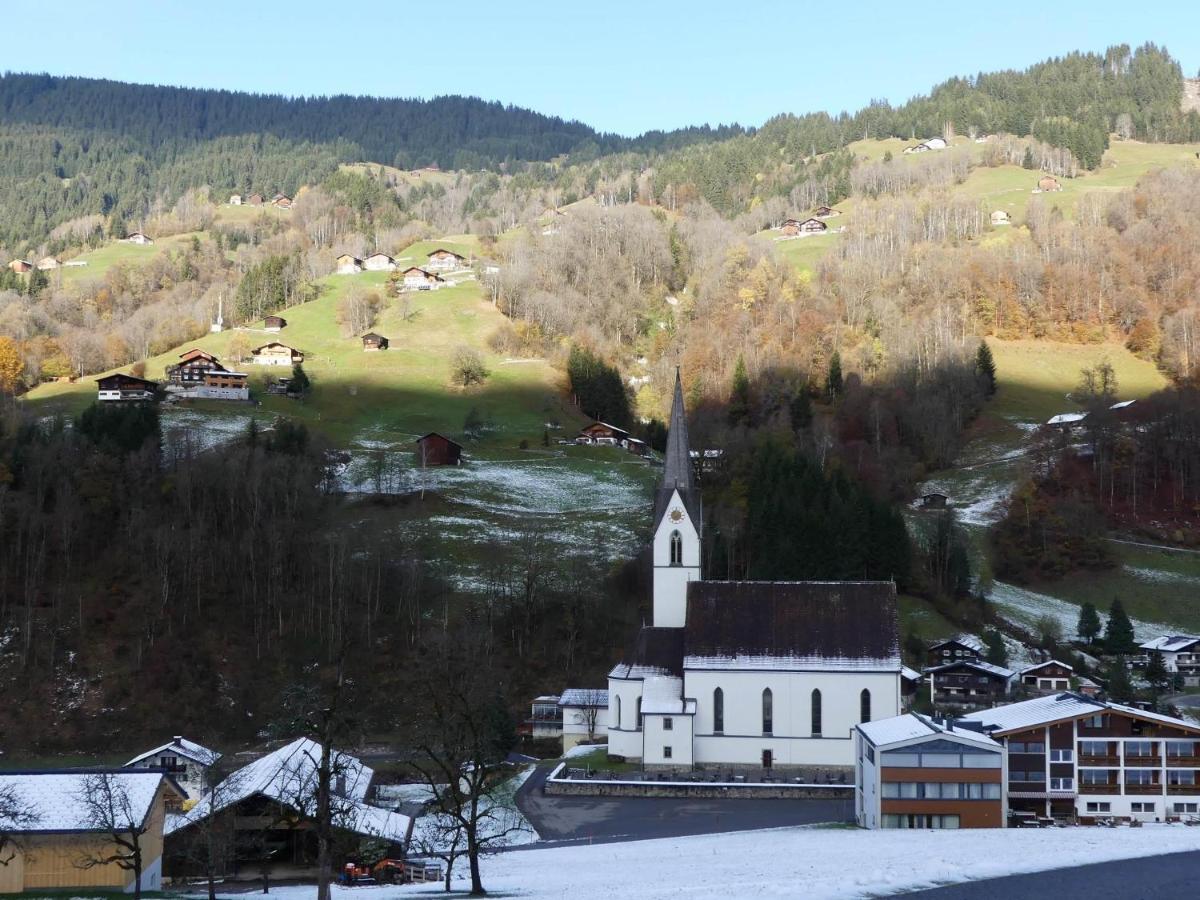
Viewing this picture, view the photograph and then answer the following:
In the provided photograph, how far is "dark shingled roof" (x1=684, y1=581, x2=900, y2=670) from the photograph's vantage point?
52719mm

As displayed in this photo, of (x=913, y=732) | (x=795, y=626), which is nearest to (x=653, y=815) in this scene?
(x=913, y=732)

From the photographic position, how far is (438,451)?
95.6 meters

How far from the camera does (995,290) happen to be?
127m

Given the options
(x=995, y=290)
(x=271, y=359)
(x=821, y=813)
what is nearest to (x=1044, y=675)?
(x=821, y=813)

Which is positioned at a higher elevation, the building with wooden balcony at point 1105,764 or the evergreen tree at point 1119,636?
the building with wooden balcony at point 1105,764

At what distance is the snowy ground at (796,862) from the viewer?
27.2 meters

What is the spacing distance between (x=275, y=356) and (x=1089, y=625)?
7842 centimetres

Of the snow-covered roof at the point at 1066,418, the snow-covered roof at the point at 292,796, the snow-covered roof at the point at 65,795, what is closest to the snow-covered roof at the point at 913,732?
the snow-covered roof at the point at 292,796

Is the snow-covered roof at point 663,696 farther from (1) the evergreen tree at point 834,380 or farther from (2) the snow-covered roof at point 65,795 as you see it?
(1) the evergreen tree at point 834,380

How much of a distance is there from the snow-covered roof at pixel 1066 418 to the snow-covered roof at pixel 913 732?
62480 mm

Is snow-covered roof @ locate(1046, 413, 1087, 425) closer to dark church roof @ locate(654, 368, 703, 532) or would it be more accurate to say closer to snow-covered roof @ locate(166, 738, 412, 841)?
dark church roof @ locate(654, 368, 703, 532)

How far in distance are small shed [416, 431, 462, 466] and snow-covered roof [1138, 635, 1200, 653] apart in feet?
161

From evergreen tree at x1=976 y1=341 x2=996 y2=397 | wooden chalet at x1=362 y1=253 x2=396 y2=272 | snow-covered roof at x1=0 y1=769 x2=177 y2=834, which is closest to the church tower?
snow-covered roof at x1=0 y1=769 x2=177 y2=834

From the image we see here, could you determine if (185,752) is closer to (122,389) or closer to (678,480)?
(678,480)
